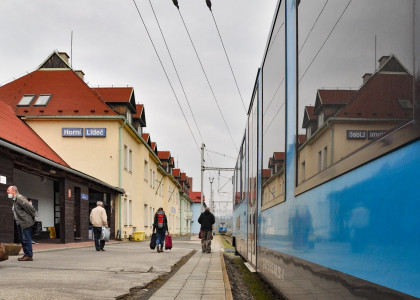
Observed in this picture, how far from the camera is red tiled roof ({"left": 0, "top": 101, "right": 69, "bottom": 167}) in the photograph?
23.3m

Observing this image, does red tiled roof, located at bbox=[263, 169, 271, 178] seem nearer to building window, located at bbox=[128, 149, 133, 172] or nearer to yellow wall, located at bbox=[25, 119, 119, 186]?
yellow wall, located at bbox=[25, 119, 119, 186]

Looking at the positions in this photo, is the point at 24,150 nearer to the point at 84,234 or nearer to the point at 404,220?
the point at 84,234

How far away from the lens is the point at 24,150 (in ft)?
53.0

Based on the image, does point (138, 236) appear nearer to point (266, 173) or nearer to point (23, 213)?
point (23, 213)

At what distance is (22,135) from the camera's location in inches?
1003

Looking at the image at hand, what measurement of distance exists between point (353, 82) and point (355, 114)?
20 cm

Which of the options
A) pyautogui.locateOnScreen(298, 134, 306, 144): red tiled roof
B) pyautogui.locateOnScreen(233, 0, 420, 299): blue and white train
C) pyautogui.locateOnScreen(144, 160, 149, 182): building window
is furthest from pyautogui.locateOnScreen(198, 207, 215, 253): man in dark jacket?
pyautogui.locateOnScreen(144, 160, 149, 182): building window

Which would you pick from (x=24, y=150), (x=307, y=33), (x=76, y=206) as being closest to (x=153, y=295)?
(x=307, y=33)

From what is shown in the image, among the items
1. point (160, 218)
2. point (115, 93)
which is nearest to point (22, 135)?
point (115, 93)

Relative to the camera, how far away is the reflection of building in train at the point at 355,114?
236 centimetres

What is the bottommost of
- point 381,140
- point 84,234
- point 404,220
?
point 84,234

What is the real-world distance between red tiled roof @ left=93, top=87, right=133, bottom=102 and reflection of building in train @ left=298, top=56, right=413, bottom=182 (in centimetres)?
2830

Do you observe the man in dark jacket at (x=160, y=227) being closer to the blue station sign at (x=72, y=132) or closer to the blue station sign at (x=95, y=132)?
the blue station sign at (x=95, y=132)

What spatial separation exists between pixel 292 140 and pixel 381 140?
2.60 m
